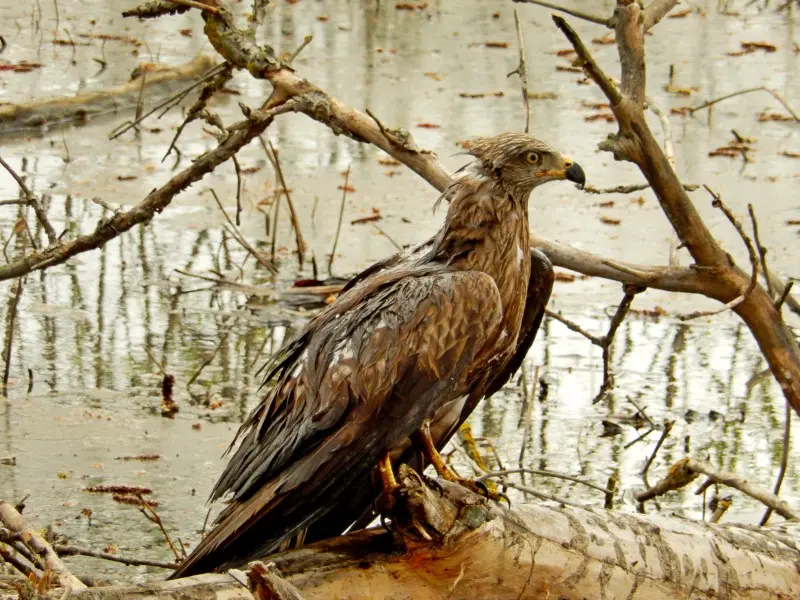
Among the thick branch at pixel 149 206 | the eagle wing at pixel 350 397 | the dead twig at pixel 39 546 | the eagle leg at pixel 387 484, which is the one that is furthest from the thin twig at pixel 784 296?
the dead twig at pixel 39 546

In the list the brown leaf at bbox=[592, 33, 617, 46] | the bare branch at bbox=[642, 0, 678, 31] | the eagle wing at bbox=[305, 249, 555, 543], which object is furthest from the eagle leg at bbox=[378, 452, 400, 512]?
the brown leaf at bbox=[592, 33, 617, 46]

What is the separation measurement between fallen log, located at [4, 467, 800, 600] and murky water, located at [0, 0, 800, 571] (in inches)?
69.1

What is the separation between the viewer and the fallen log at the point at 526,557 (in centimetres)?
322

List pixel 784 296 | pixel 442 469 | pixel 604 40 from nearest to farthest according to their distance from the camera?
pixel 442 469
pixel 784 296
pixel 604 40

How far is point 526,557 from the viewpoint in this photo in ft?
10.9

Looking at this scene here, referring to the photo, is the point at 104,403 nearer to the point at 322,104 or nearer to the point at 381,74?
the point at 322,104

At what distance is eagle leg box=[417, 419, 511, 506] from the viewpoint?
362cm

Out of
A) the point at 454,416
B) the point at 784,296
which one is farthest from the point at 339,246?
the point at 454,416

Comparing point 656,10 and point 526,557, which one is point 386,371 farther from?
point 656,10

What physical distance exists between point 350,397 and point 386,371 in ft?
0.40

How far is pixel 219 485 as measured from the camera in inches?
139

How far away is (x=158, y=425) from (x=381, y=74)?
237 inches

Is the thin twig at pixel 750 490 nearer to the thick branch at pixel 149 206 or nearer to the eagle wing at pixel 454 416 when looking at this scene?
the eagle wing at pixel 454 416

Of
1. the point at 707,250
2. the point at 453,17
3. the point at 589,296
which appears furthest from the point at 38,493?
the point at 453,17
